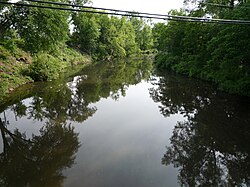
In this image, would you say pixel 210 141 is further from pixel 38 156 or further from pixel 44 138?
pixel 44 138

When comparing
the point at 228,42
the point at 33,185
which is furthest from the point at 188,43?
the point at 33,185

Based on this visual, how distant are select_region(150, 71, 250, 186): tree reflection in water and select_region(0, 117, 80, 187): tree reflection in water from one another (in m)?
3.27

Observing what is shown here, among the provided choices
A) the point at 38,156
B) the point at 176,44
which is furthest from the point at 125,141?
the point at 176,44

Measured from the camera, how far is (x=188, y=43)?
25547 millimetres

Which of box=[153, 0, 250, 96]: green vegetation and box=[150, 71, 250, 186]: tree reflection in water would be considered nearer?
box=[150, 71, 250, 186]: tree reflection in water

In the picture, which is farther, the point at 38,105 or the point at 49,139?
the point at 38,105

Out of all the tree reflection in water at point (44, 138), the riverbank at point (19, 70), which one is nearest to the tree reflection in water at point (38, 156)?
the tree reflection in water at point (44, 138)

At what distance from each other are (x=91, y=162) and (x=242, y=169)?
442 cm

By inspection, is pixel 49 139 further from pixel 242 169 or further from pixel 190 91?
pixel 190 91

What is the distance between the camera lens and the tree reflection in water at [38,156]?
663cm

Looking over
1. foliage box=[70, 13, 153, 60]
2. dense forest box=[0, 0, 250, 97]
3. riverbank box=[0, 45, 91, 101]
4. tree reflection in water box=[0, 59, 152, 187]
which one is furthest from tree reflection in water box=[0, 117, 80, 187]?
foliage box=[70, 13, 153, 60]

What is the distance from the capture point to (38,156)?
315 inches

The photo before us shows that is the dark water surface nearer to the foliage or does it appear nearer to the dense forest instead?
the dense forest

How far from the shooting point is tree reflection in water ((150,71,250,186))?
22.2 ft
